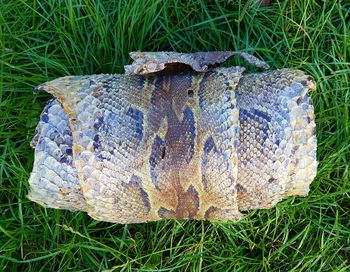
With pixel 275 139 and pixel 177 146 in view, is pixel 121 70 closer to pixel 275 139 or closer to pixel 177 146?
pixel 177 146

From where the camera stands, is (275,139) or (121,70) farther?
(121,70)

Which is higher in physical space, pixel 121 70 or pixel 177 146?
pixel 121 70

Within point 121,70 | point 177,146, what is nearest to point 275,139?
point 177,146

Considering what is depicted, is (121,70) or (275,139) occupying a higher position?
(121,70)

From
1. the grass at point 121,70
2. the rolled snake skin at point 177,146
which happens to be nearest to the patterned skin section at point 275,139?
the rolled snake skin at point 177,146

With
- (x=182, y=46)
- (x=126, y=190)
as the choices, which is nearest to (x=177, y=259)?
(x=126, y=190)

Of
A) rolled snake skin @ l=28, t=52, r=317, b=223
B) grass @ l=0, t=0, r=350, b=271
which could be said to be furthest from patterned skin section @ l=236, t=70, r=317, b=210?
grass @ l=0, t=0, r=350, b=271

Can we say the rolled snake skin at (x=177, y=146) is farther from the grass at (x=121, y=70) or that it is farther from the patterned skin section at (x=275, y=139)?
the grass at (x=121, y=70)
